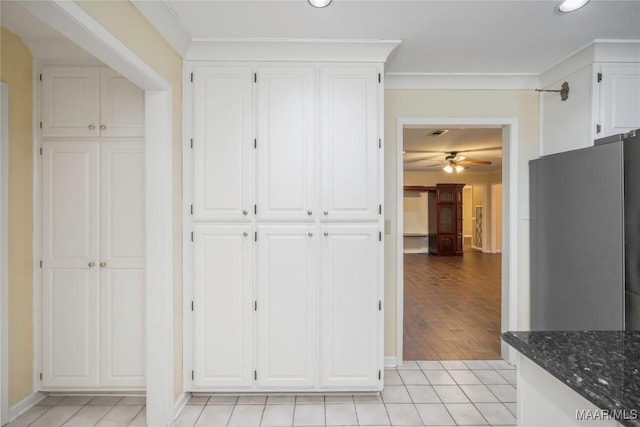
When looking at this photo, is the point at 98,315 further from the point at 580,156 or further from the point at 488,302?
the point at 488,302

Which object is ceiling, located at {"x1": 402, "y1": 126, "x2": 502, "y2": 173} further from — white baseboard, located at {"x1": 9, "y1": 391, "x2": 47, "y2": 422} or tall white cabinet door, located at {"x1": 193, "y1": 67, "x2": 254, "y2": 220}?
white baseboard, located at {"x1": 9, "y1": 391, "x2": 47, "y2": 422}

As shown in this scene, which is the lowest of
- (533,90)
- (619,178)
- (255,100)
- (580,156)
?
(619,178)

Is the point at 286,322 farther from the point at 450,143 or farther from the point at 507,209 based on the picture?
the point at 450,143

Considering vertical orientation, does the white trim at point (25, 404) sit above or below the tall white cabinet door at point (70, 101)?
below

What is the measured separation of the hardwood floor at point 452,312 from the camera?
3258 mm

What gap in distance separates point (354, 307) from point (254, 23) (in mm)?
2013

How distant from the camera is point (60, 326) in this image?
2320 mm

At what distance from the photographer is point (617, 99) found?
7.64 ft

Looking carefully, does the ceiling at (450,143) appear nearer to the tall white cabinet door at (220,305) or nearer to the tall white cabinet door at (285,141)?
the tall white cabinet door at (285,141)

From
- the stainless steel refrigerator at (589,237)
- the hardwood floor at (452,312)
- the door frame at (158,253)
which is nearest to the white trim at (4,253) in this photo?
the door frame at (158,253)

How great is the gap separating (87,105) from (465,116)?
3030 mm

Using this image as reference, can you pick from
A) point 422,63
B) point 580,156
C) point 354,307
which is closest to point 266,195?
point 354,307

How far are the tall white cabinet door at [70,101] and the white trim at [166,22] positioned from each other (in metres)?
0.67

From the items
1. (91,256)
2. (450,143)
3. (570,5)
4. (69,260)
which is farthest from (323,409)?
(450,143)
